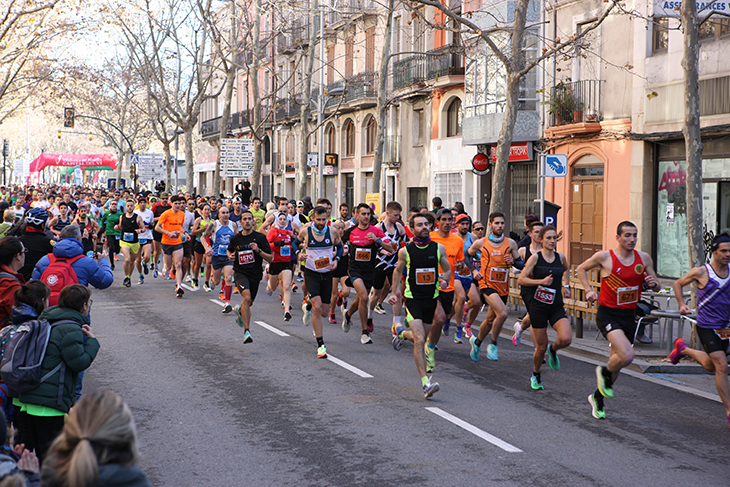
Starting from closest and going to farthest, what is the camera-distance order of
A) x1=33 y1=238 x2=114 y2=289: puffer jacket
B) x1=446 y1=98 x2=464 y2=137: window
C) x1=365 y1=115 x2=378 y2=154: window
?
x1=33 y1=238 x2=114 y2=289: puffer jacket → x1=446 y1=98 x2=464 y2=137: window → x1=365 y1=115 x2=378 y2=154: window

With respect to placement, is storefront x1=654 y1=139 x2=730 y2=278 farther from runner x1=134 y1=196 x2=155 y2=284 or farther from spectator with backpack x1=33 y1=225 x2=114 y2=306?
spectator with backpack x1=33 y1=225 x2=114 y2=306

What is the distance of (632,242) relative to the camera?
7.91 m

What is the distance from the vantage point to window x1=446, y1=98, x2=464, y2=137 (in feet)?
101

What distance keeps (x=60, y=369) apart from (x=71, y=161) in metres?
67.7

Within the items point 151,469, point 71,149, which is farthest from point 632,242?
point 71,149

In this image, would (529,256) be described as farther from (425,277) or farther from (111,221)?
(111,221)

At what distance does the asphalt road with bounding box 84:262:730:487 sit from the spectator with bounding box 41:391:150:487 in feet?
10.1

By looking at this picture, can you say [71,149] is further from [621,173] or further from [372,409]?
[372,409]

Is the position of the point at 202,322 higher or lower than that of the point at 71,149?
lower

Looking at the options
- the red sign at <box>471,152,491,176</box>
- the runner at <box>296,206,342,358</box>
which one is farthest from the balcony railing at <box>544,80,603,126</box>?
the runner at <box>296,206,342,358</box>

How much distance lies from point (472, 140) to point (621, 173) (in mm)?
6814

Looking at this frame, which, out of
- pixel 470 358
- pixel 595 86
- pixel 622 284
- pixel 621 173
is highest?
pixel 595 86

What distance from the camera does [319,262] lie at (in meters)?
11.1

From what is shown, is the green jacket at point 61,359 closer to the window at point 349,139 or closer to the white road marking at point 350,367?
the white road marking at point 350,367
